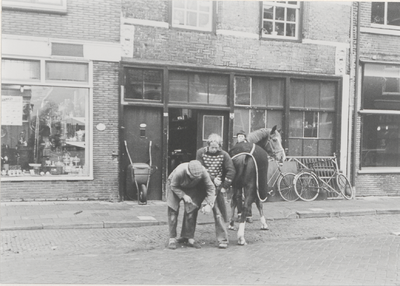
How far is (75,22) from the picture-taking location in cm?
1155

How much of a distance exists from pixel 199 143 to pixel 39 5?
207 inches

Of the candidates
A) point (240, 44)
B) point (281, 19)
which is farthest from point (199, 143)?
point (281, 19)

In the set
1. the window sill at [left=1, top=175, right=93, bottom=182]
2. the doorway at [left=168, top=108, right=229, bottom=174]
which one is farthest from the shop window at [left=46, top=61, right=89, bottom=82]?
the doorway at [left=168, top=108, right=229, bottom=174]

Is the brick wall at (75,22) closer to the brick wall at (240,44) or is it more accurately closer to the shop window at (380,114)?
the brick wall at (240,44)

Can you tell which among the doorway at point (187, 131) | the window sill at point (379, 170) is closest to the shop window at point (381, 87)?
the window sill at point (379, 170)

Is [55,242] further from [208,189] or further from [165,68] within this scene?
[165,68]

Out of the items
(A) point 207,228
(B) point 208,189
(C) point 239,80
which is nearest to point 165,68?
(C) point 239,80

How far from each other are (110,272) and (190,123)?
23.7 feet

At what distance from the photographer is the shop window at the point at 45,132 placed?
1126 centimetres

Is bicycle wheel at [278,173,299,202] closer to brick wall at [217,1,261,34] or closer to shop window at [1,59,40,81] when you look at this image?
brick wall at [217,1,261,34]

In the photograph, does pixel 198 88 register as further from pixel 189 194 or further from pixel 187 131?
pixel 189 194

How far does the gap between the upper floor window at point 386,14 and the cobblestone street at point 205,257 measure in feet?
24.3

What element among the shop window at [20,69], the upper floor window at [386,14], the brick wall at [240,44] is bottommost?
the shop window at [20,69]

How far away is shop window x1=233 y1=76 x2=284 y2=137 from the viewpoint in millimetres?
13352
